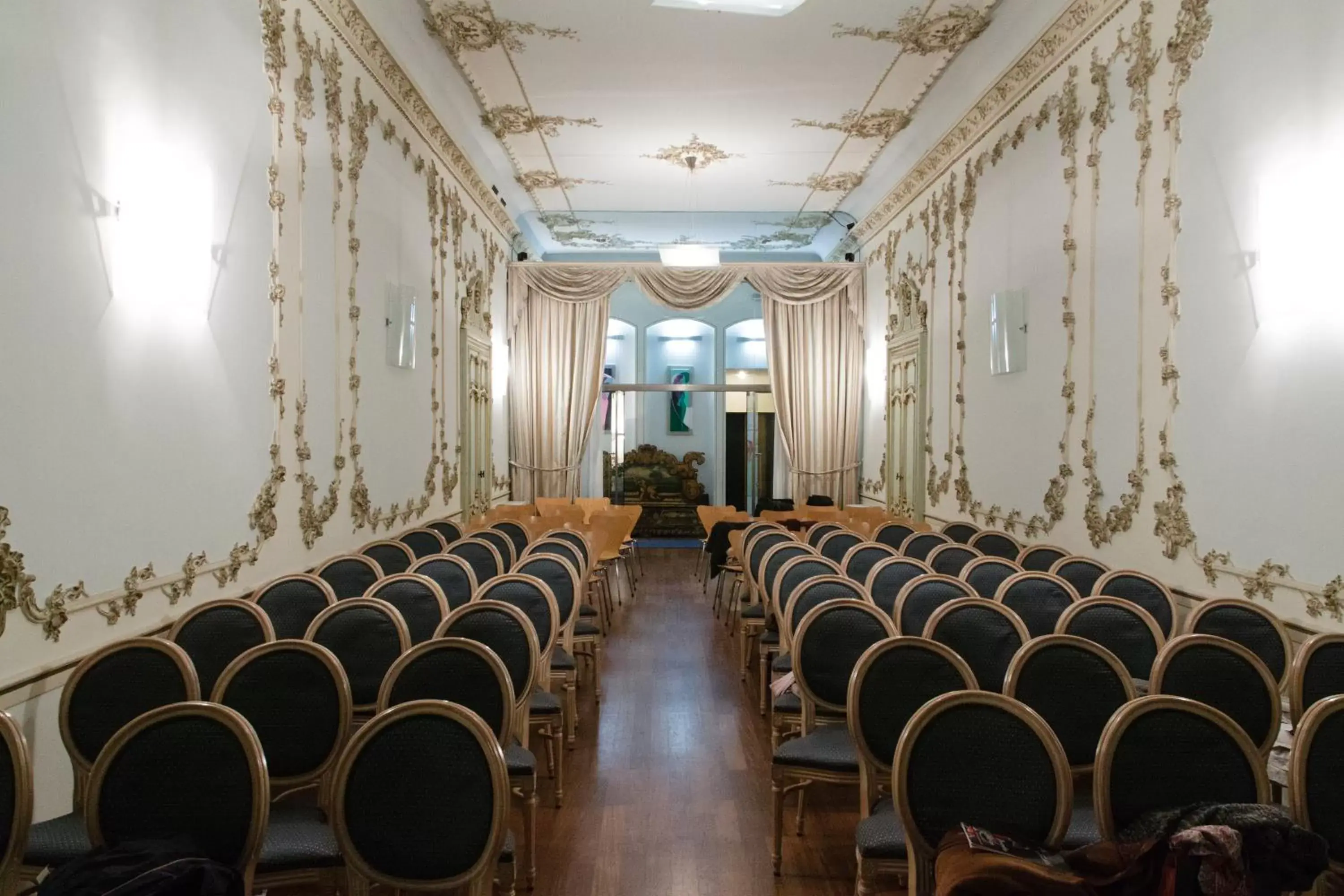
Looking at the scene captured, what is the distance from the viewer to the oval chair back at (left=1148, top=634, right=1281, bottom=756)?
9.24 feet

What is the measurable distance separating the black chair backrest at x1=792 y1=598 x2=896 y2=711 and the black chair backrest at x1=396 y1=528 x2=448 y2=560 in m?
3.25

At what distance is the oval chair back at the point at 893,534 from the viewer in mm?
6617

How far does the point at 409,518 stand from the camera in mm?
7168

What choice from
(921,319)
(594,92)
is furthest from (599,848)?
(921,319)

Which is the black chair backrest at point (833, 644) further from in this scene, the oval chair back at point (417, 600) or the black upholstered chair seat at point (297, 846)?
the black upholstered chair seat at point (297, 846)

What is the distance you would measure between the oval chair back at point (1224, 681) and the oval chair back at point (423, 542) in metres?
4.38

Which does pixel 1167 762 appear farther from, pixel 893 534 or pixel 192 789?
pixel 893 534

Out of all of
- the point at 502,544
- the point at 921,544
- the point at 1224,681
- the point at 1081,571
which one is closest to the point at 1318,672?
the point at 1224,681

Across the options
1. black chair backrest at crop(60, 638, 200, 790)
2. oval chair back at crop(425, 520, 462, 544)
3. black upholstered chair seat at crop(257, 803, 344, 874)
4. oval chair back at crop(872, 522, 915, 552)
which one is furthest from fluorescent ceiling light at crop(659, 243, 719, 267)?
black upholstered chair seat at crop(257, 803, 344, 874)

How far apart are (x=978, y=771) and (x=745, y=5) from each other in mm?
4203

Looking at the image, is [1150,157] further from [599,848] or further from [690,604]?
[690,604]

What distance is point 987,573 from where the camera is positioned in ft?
15.2

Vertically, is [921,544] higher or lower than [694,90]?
lower

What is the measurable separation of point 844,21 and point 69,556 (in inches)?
219
